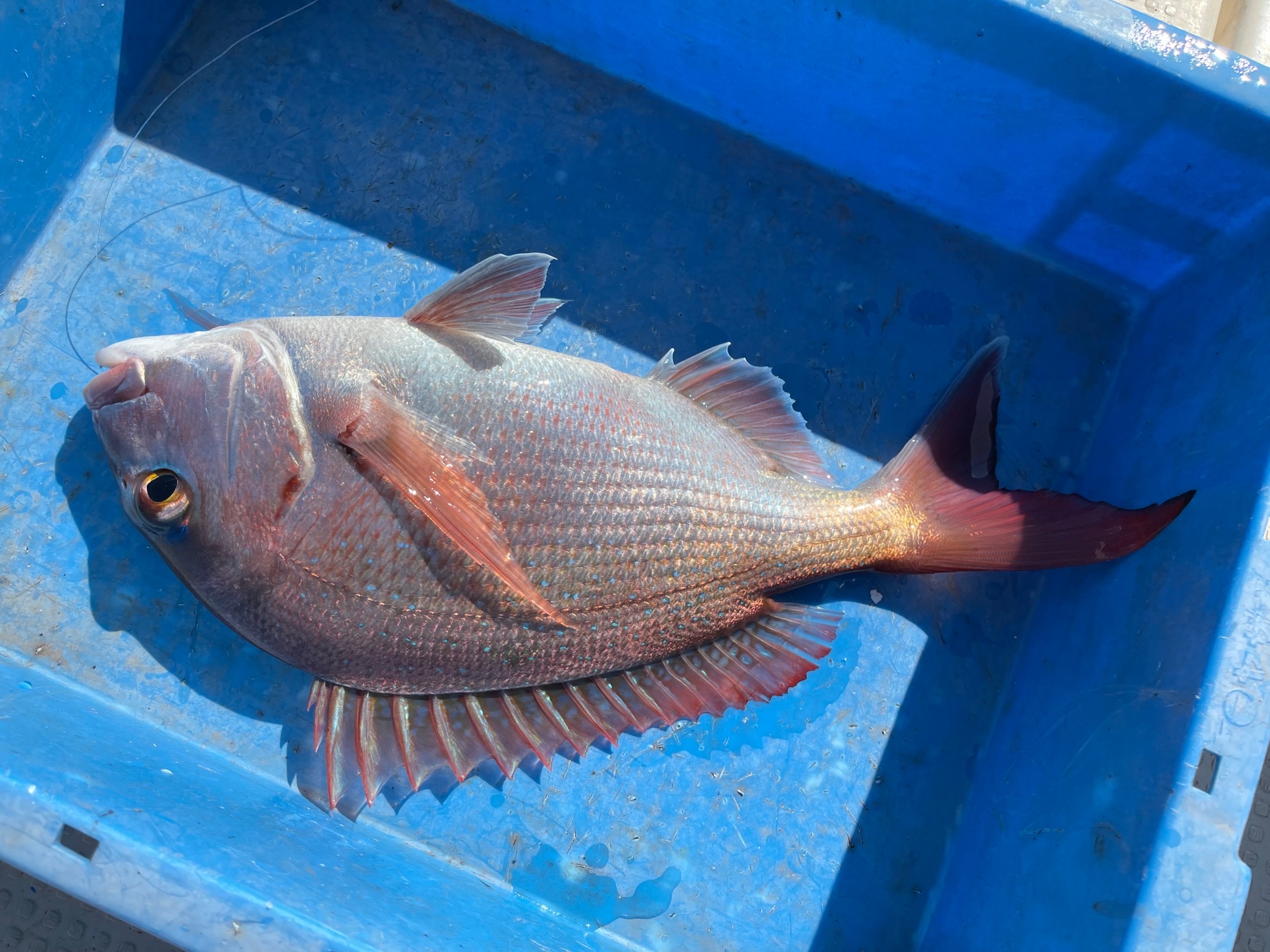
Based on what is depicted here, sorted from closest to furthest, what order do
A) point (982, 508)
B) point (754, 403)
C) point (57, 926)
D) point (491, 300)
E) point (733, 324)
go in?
point (491, 300) < point (982, 508) < point (754, 403) < point (57, 926) < point (733, 324)

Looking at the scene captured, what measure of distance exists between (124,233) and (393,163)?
0.83 m

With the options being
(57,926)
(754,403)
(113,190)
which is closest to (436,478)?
(754,403)

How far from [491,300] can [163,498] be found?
86cm

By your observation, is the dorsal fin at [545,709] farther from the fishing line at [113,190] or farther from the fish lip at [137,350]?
the fishing line at [113,190]

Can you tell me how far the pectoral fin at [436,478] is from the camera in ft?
5.19

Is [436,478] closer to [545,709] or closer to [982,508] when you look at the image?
[545,709]

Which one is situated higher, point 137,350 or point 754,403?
point 754,403

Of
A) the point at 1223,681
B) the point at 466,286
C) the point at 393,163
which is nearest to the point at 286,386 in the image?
the point at 466,286

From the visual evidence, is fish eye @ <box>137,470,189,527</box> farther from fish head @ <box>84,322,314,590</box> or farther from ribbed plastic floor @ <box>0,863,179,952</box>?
ribbed plastic floor @ <box>0,863,179,952</box>

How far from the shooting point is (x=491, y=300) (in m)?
1.89

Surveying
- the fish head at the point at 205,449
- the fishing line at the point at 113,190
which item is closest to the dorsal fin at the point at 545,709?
the fish head at the point at 205,449

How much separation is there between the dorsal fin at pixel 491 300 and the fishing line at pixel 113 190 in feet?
3.33

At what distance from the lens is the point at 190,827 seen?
175 cm

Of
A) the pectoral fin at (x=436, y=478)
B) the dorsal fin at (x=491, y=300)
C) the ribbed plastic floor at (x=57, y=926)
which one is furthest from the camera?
the ribbed plastic floor at (x=57, y=926)
